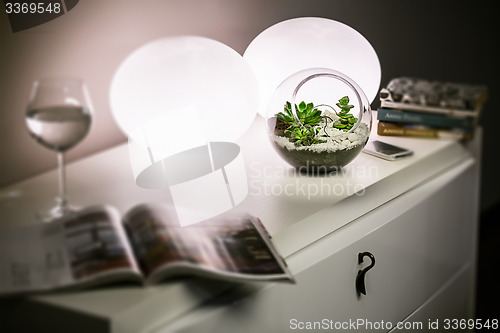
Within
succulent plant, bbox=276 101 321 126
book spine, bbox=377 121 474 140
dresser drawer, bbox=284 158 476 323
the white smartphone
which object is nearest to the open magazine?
dresser drawer, bbox=284 158 476 323

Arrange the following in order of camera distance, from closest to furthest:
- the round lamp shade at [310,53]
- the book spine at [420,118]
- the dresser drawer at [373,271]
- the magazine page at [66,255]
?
the magazine page at [66,255], the dresser drawer at [373,271], the round lamp shade at [310,53], the book spine at [420,118]

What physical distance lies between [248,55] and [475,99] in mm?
463

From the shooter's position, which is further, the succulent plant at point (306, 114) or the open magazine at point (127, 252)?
the succulent plant at point (306, 114)

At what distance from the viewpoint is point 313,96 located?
86cm

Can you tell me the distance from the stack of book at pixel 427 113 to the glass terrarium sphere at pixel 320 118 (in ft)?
0.66

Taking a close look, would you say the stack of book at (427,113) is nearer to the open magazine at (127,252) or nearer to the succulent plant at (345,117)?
the succulent plant at (345,117)

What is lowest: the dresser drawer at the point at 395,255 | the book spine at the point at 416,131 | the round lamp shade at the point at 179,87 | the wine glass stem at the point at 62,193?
the dresser drawer at the point at 395,255

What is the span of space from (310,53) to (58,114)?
0.47 m

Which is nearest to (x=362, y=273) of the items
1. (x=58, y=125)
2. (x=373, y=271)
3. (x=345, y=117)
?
(x=373, y=271)

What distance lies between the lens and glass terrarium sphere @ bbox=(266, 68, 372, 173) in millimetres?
853

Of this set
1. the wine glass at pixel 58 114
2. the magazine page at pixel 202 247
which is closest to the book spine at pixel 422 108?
the magazine page at pixel 202 247

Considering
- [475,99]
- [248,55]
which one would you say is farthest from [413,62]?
[248,55]

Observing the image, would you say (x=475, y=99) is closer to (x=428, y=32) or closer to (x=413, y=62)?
(x=413, y=62)

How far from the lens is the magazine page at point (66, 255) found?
1.80ft
